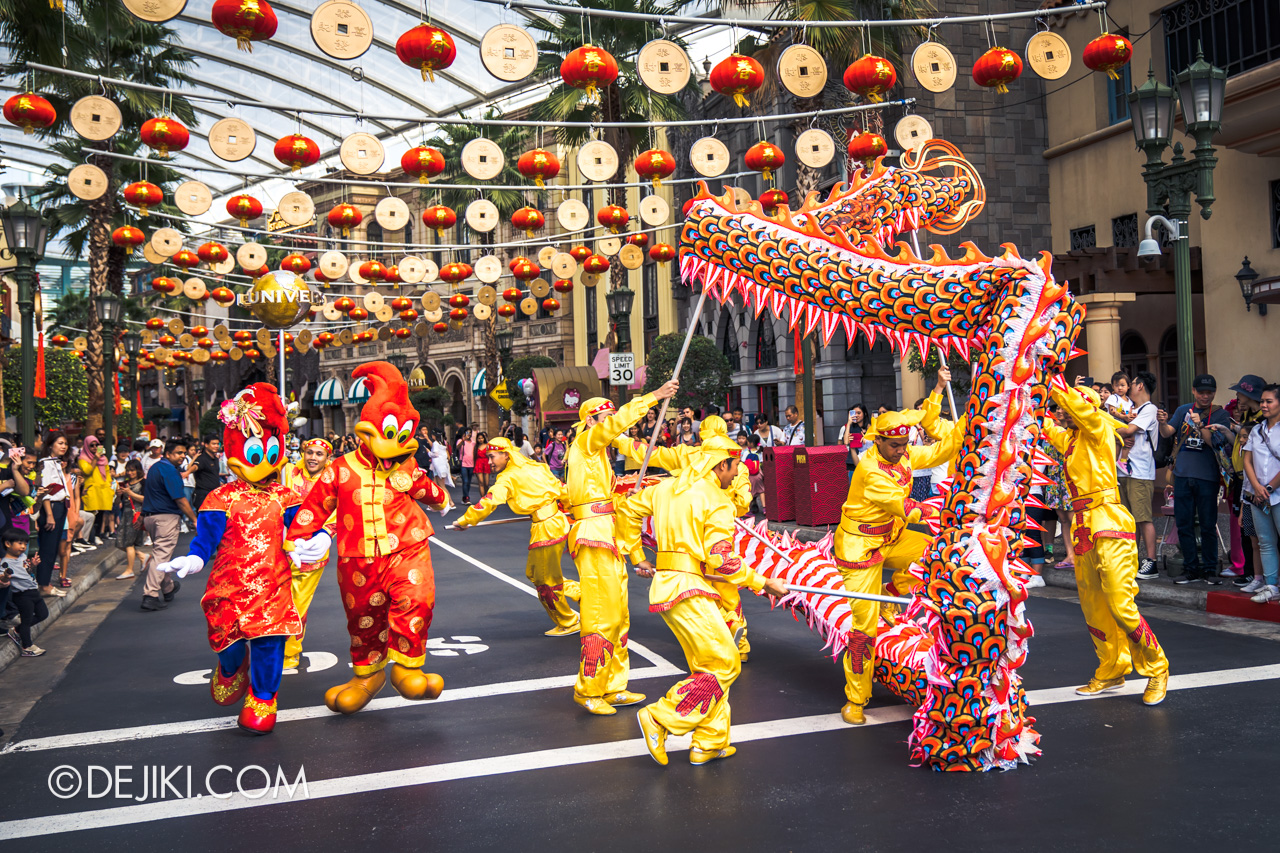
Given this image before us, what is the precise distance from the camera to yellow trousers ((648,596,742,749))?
526 centimetres

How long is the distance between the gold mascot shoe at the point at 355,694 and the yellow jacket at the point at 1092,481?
4532 mm

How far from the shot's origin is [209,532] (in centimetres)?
657

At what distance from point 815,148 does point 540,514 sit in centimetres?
524

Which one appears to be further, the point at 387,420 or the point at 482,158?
the point at 482,158

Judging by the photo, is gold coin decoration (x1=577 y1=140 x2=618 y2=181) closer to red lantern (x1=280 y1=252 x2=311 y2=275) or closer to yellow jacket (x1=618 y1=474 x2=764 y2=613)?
yellow jacket (x1=618 y1=474 x2=764 y2=613)

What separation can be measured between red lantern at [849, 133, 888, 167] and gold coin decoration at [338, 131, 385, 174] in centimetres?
486

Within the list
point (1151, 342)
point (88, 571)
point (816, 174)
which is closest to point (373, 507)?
point (88, 571)

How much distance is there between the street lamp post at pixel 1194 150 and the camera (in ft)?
31.7

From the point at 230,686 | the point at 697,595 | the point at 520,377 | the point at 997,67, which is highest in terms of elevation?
the point at 997,67

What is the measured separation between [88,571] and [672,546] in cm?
1089

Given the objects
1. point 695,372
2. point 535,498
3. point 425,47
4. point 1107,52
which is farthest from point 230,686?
point 695,372

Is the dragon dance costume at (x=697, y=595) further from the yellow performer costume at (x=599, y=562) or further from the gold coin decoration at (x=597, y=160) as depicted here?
the gold coin decoration at (x=597, y=160)

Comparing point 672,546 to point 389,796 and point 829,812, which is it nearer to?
point 829,812

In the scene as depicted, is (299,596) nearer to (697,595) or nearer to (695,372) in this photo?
(697,595)
